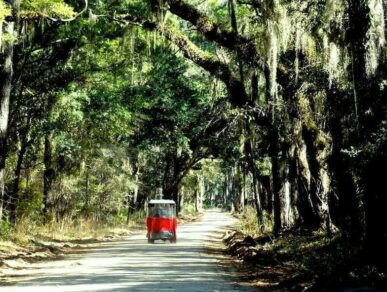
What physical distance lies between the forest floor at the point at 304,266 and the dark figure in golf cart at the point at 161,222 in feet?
15.4

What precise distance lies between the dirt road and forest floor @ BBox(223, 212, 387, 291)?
2.62 feet

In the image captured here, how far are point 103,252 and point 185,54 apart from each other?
7432mm

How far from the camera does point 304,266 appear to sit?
11.9 m

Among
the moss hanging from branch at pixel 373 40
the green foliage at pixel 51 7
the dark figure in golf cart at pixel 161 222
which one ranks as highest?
the green foliage at pixel 51 7

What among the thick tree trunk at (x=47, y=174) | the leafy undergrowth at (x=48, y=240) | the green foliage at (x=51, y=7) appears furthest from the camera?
the thick tree trunk at (x=47, y=174)

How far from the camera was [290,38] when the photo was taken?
1605 centimetres

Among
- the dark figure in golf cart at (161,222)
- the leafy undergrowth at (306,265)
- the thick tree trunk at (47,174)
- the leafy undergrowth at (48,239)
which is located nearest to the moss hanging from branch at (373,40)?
the leafy undergrowth at (306,265)

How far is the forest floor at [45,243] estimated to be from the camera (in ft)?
51.4

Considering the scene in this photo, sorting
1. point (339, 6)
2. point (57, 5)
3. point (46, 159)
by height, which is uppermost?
point (57, 5)

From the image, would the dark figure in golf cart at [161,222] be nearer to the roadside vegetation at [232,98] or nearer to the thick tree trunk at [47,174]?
the roadside vegetation at [232,98]

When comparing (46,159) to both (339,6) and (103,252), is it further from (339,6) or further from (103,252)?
(339,6)

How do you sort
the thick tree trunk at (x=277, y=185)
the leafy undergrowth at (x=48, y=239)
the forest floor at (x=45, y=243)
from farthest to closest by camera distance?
the thick tree trunk at (x=277, y=185) → the leafy undergrowth at (x=48, y=239) → the forest floor at (x=45, y=243)

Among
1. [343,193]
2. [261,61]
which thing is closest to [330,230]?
[343,193]

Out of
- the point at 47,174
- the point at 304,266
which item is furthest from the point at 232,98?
the point at 47,174
